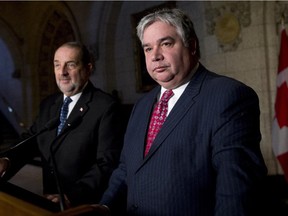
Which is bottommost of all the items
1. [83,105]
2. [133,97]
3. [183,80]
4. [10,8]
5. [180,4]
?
[133,97]

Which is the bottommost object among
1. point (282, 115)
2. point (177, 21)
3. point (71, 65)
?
point (282, 115)

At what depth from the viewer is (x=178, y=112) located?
4.74 ft

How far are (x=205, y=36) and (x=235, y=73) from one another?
0.80 m

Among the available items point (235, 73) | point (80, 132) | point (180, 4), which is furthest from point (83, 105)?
point (180, 4)

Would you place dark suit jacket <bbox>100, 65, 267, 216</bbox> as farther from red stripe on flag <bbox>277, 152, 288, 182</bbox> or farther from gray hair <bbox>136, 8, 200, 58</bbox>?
red stripe on flag <bbox>277, 152, 288, 182</bbox>

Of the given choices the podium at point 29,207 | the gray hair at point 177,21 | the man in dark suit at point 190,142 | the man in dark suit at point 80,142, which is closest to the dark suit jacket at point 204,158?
the man in dark suit at point 190,142

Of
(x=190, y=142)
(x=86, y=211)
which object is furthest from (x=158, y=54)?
(x=86, y=211)

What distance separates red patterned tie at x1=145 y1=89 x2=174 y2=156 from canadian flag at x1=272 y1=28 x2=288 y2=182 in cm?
255

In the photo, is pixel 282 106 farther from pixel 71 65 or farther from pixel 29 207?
pixel 29 207

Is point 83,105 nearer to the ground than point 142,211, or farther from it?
farther from it

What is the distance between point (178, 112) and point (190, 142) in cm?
15

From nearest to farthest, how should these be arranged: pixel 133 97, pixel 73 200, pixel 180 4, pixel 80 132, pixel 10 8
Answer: pixel 73 200, pixel 80 132, pixel 180 4, pixel 133 97, pixel 10 8

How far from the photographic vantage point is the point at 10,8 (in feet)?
34.4

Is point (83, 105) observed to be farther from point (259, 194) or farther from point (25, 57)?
point (25, 57)
